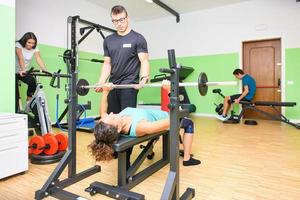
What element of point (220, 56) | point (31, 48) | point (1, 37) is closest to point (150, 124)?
point (1, 37)

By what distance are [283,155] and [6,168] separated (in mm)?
2868

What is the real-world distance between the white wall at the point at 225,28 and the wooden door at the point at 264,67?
20 centimetres

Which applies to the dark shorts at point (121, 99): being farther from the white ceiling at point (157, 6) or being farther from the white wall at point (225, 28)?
the white wall at point (225, 28)

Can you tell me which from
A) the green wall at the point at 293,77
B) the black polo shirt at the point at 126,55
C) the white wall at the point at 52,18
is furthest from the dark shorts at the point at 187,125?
the green wall at the point at 293,77

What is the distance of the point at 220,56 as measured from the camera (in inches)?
225

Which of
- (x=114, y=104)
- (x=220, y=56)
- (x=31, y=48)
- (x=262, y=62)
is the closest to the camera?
(x=114, y=104)

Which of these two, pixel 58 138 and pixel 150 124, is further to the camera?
pixel 58 138

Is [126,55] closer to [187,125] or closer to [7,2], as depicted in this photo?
[187,125]

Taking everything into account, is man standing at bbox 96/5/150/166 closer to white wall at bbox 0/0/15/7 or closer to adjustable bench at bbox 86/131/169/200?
adjustable bench at bbox 86/131/169/200

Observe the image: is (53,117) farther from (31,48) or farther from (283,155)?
(283,155)

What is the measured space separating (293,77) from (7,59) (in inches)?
215

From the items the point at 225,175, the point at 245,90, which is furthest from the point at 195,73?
the point at 225,175

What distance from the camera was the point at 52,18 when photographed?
4.56 meters

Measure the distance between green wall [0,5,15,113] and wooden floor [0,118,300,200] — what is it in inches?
28.1
